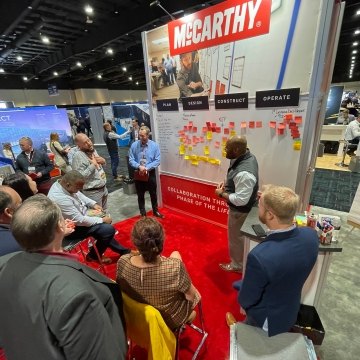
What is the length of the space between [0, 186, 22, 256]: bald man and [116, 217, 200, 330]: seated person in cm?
63

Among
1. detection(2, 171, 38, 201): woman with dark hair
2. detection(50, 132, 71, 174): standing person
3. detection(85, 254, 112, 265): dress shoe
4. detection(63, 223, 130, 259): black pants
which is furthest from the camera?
detection(50, 132, 71, 174): standing person

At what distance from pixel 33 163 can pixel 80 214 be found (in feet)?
7.33

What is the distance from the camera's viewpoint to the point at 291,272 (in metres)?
1.22

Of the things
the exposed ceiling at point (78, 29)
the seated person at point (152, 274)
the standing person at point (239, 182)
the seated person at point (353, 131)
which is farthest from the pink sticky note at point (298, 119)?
the seated person at point (353, 131)

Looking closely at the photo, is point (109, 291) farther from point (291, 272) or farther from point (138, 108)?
point (138, 108)

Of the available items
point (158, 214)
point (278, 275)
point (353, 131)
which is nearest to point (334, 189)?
point (353, 131)

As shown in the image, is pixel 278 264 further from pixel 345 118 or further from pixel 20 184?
pixel 345 118

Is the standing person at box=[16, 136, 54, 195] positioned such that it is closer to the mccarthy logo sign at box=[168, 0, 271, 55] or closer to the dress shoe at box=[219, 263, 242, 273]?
the mccarthy logo sign at box=[168, 0, 271, 55]

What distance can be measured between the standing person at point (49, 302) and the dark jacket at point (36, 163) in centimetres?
346

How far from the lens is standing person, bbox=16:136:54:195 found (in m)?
3.89

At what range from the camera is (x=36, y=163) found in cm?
396

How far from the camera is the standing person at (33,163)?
3.89 meters

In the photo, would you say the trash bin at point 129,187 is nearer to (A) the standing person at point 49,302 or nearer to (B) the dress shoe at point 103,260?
(B) the dress shoe at point 103,260

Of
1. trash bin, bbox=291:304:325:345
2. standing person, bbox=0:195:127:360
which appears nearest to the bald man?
standing person, bbox=0:195:127:360
